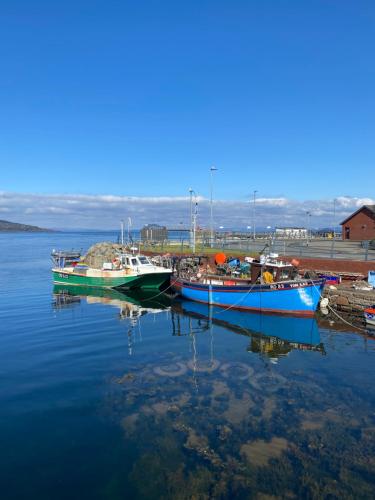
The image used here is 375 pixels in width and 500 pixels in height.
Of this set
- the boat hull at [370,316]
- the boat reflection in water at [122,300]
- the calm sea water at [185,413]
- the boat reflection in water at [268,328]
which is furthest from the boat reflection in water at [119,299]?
the boat hull at [370,316]

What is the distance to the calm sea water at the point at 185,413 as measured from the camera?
846cm

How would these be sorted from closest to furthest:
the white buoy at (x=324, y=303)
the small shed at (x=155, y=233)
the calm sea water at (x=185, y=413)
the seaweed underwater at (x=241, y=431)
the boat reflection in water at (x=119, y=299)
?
the seaweed underwater at (x=241, y=431), the calm sea water at (x=185, y=413), the white buoy at (x=324, y=303), the boat reflection in water at (x=119, y=299), the small shed at (x=155, y=233)

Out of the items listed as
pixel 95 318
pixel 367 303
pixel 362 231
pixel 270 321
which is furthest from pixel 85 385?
pixel 362 231

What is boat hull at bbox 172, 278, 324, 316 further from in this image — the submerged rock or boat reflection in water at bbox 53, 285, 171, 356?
the submerged rock

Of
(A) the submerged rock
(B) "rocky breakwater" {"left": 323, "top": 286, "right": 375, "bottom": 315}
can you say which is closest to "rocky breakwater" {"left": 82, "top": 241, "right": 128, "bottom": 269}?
(B) "rocky breakwater" {"left": 323, "top": 286, "right": 375, "bottom": 315}

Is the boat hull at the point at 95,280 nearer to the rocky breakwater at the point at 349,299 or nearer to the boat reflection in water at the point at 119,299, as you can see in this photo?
the boat reflection in water at the point at 119,299

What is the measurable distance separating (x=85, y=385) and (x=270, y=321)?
13011 mm

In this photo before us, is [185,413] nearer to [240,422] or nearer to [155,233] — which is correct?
[240,422]

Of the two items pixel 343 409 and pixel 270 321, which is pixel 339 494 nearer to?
pixel 343 409

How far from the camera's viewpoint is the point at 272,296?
79.7ft

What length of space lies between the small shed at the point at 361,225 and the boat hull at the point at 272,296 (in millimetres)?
40218

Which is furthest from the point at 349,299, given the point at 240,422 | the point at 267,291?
the point at 240,422

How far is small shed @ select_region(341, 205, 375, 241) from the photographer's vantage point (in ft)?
195

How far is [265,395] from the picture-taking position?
12703mm
